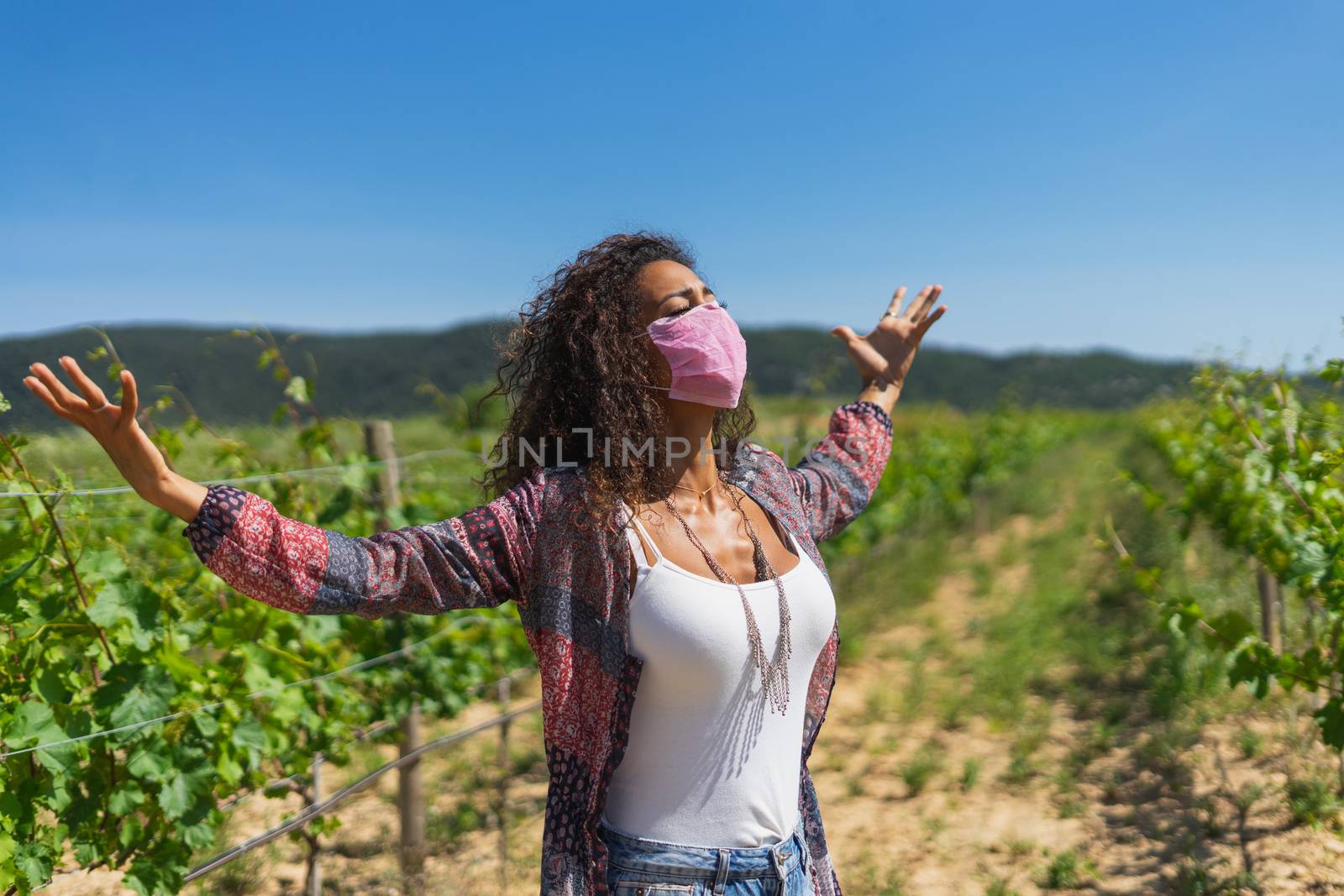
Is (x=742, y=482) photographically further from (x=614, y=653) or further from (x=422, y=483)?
(x=422, y=483)

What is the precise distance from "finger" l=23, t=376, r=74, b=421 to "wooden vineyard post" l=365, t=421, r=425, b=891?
6.45 feet

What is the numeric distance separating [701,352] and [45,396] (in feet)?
2.84

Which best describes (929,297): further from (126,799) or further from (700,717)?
(126,799)

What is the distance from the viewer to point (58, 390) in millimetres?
1104

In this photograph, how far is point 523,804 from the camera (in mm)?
4199

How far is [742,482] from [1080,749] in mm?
3861

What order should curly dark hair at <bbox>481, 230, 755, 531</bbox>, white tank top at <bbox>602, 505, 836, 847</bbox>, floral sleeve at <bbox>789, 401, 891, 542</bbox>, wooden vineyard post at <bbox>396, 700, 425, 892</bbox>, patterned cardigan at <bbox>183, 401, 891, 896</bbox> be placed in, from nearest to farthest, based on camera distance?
patterned cardigan at <bbox>183, 401, 891, 896</bbox>
white tank top at <bbox>602, 505, 836, 847</bbox>
curly dark hair at <bbox>481, 230, 755, 531</bbox>
floral sleeve at <bbox>789, 401, 891, 542</bbox>
wooden vineyard post at <bbox>396, 700, 425, 892</bbox>

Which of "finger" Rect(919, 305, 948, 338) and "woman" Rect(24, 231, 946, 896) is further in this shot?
"finger" Rect(919, 305, 948, 338)

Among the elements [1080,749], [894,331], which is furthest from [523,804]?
[894,331]

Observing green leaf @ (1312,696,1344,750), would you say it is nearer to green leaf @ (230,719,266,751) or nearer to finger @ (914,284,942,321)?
finger @ (914,284,942,321)

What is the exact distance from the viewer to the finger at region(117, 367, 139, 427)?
1.07 m

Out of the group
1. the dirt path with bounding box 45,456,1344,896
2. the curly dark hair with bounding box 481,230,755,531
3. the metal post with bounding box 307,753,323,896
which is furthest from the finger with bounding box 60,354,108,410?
the metal post with bounding box 307,753,323,896

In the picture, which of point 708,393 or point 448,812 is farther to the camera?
point 448,812

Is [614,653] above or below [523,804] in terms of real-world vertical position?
above
